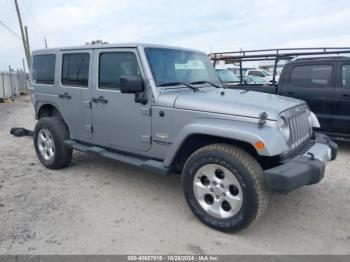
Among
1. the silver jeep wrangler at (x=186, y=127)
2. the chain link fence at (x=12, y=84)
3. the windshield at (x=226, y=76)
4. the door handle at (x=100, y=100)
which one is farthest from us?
the chain link fence at (x=12, y=84)

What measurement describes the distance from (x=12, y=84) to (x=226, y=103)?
73.9 feet

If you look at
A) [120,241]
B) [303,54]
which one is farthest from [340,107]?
[120,241]

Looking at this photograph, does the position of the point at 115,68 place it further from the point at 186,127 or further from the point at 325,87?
the point at 325,87

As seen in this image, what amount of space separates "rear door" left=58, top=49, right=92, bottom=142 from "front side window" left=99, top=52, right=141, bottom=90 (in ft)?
0.94

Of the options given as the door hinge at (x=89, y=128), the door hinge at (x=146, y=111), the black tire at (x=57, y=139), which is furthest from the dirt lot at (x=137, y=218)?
the door hinge at (x=146, y=111)

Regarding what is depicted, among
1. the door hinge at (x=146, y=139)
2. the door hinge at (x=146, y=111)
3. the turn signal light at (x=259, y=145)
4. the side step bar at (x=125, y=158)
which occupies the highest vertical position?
the door hinge at (x=146, y=111)

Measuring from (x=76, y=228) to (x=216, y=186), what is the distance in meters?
1.62

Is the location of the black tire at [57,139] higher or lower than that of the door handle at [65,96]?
lower

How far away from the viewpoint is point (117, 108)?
13.6 feet

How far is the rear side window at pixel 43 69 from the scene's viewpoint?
5.20 m

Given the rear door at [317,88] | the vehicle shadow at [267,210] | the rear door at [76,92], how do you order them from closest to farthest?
1. the vehicle shadow at [267,210]
2. the rear door at [76,92]
3. the rear door at [317,88]

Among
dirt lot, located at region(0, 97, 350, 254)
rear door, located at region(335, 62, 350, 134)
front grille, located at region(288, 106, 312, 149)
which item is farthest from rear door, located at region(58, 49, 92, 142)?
rear door, located at region(335, 62, 350, 134)

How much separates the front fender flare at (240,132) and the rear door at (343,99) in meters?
3.79

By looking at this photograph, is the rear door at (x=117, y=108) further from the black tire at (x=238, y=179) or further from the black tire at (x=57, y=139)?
the black tire at (x=238, y=179)
